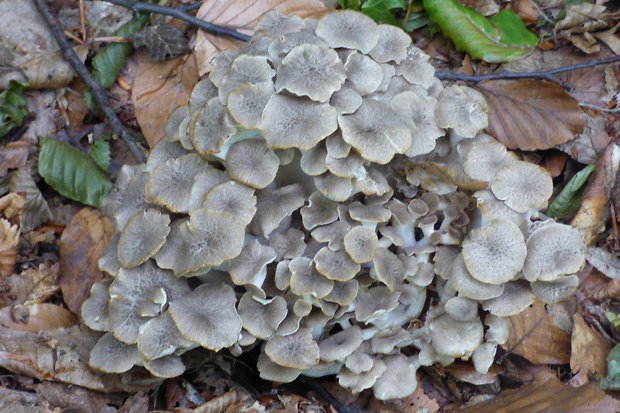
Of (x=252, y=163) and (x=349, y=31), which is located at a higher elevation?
(x=349, y=31)

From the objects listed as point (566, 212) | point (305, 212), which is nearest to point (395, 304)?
point (305, 212)

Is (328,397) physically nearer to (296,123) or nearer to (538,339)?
(538,339)

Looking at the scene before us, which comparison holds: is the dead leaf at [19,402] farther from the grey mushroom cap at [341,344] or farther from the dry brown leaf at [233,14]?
the dry brown leaf at [233,14]

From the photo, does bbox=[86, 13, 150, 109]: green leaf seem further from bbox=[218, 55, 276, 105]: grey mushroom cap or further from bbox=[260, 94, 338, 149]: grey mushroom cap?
bbox=[260, 94, 338, 149]: grey mushroom cap

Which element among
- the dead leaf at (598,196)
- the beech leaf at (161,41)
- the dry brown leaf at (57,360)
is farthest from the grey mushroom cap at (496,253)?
the beech leaf at (161,41)

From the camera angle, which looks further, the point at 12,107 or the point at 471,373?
the point at 12,107

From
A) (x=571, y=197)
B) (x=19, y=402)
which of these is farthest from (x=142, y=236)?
(x=571, y=197)

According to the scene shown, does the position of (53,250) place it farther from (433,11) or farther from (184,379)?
(433,11)
